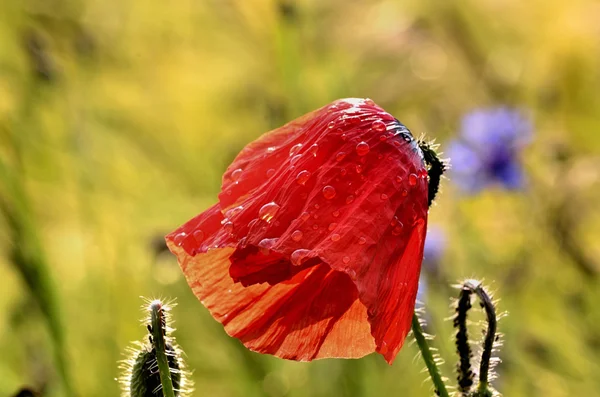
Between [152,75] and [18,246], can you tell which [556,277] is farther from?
[152,75]

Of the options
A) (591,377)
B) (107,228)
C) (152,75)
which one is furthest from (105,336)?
(152,75)

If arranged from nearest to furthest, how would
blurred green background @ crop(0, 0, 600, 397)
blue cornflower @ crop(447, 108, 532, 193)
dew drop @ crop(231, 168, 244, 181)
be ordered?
dew drop @ crop(231, 168, 244, 181)
blurred green background @ crop(0, 0, 600, 397)
blue cornflower @ crop(447, 108, 532, 193)

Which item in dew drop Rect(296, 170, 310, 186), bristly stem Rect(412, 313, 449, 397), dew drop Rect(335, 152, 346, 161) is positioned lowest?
bristly stem Rect(412, 313, 449, 397)

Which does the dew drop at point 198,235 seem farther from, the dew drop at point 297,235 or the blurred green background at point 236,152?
the blurred green background at point 236,152

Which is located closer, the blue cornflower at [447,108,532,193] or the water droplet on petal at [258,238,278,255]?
the water droplet on petal at [258,238,278,255]

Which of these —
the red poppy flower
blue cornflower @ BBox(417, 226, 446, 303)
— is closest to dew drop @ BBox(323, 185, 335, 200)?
the red poppy flower

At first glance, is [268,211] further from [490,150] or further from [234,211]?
[490,150]

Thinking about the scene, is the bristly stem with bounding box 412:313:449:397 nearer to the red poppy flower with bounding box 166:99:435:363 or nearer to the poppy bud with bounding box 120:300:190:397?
the red poppy flower with bounding box 166:99:435:363
